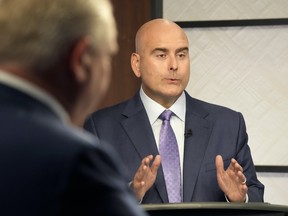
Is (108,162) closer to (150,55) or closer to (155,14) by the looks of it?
(150,55)

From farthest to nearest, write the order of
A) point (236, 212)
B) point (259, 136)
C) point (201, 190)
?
1. point (259, 136)
2. point (201, 190)
3. point (236, 212)

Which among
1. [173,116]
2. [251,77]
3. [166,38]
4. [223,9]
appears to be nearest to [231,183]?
[173,116]

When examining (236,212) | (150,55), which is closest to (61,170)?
(236,212)

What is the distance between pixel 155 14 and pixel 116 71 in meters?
0.39

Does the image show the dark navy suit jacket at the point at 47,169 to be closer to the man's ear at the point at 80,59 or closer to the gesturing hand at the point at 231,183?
the man's ear at the point at 80,59

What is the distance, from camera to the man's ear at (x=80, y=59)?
865 mm

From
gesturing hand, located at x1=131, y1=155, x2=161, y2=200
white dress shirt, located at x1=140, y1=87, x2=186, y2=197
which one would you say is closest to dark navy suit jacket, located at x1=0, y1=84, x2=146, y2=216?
gesturing hand, located at x1=131, y1=155, x2=161, y2=200

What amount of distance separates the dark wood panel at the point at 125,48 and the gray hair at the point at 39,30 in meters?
3.06

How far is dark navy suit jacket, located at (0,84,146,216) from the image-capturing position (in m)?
0.80

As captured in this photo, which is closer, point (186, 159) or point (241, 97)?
point (186, 159)

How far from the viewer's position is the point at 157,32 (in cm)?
311

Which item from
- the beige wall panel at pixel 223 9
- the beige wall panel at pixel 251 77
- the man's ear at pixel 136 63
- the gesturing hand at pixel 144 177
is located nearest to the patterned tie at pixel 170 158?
the gesturing hand at pixel 144 177

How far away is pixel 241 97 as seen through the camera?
3.84 m

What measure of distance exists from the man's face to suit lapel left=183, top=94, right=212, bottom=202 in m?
0.10
